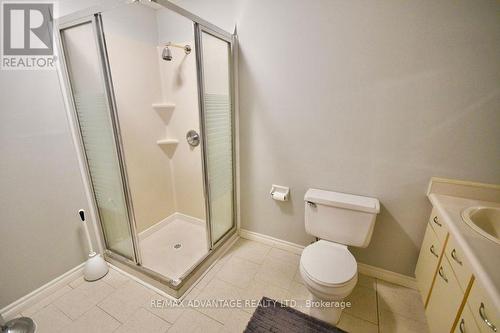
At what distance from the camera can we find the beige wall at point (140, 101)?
73.3 inches

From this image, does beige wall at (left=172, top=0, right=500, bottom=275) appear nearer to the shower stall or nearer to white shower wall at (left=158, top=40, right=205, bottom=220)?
the shower stall

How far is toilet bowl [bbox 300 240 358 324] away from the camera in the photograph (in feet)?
4.12

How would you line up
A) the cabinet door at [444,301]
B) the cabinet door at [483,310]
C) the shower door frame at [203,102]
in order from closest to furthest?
the cabinet door at [483,310] < the cabinet door at [444,301] < the shower door frame at [203,102]

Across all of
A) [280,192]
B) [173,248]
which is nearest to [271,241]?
[280,192]

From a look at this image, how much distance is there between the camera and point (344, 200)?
1601mm

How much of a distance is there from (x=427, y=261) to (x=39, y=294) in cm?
274

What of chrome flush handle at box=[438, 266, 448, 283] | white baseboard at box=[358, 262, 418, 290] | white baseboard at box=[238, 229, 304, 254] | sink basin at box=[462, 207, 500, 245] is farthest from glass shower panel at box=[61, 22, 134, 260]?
sink basin at box=[462, 207, 500, 245]

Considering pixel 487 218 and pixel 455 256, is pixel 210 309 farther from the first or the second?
pixel 487 218

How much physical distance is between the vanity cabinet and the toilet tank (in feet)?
1.15

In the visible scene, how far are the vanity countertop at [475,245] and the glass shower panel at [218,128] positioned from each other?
1557mm

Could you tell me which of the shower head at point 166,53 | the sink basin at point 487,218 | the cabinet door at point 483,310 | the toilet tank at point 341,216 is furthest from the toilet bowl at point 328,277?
the shower head at point 166,53

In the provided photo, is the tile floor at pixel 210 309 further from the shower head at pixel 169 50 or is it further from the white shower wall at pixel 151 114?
the shower head at pixel 169 50

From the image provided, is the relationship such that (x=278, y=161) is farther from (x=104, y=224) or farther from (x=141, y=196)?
(x=104, y=224)

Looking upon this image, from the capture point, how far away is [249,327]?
1.40 m
